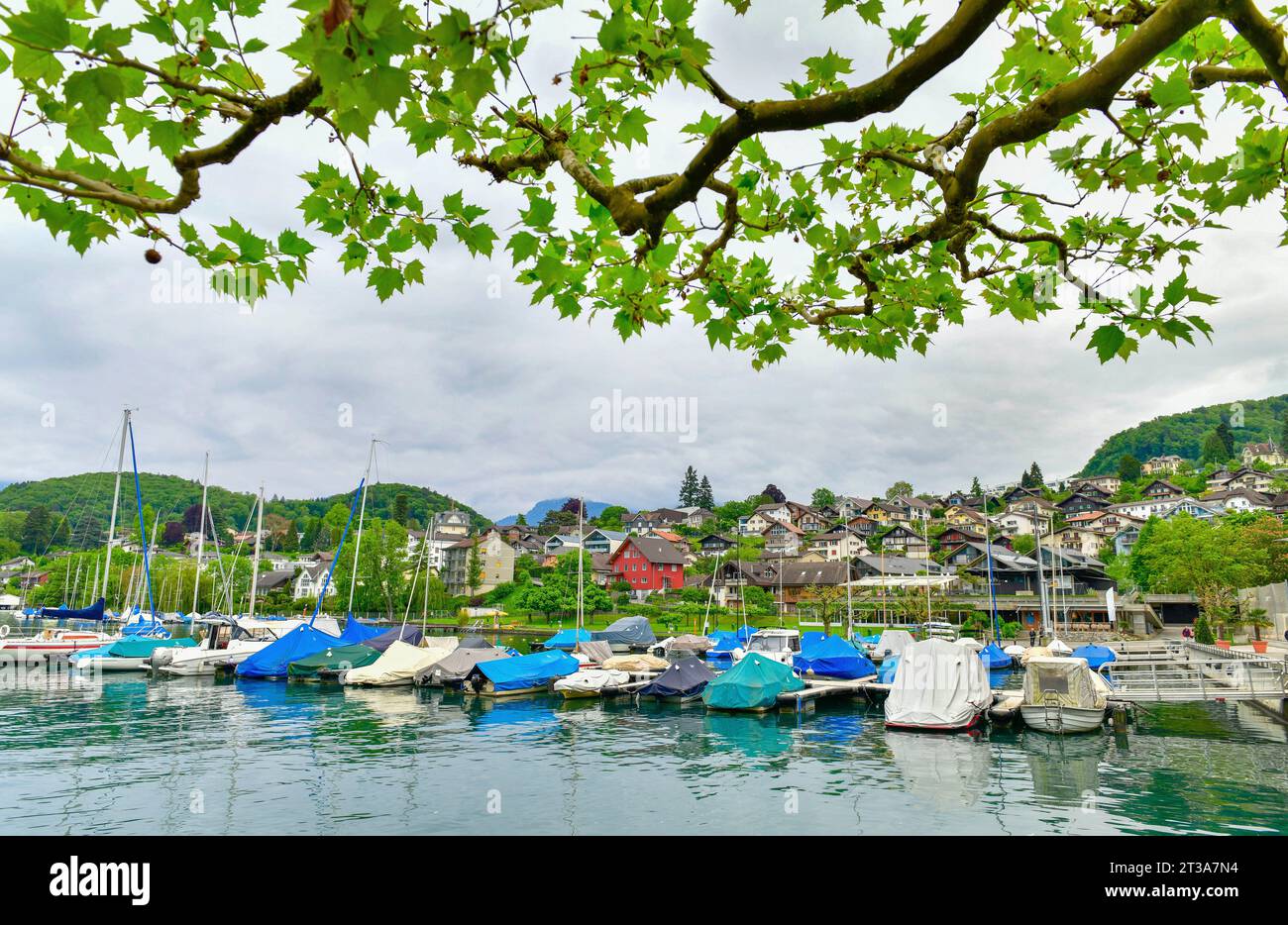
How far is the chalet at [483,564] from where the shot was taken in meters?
112

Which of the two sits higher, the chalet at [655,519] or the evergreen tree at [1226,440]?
the evergreen tree at [1226,440]

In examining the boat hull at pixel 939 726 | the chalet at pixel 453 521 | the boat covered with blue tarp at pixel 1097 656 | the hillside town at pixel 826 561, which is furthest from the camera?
the chalet at pixel 453 521

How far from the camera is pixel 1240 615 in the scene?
52.6 m

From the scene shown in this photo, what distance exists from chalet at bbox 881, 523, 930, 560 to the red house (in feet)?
95.9

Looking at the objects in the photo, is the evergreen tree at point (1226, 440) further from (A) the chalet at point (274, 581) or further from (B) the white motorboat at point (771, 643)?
(A) the chalet at point (274, 581)

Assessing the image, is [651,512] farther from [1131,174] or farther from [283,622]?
[1131,174]

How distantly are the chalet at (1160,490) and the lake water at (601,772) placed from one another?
114 meters

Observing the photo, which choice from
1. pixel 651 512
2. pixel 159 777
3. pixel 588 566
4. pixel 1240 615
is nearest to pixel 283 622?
pixel 159 777

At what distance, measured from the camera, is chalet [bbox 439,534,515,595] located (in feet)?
366

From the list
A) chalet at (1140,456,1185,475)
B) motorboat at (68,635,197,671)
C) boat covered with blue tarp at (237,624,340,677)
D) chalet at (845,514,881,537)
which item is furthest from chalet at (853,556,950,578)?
chalet at (1140,456,1185,475)

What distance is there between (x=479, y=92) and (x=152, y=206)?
1.75m

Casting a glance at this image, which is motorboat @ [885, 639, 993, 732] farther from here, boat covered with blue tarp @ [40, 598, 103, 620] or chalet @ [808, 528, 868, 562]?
chalet @ [808, 528, 868, 562]

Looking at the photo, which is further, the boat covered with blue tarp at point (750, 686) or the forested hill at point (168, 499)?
the forested hill at point (168, 499)

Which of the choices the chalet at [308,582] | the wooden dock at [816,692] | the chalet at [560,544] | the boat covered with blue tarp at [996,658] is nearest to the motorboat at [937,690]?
the wooden dock at [816,692]
